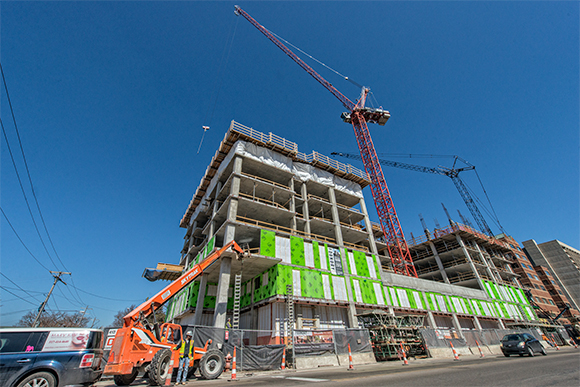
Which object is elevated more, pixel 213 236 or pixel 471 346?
pixel 213 236

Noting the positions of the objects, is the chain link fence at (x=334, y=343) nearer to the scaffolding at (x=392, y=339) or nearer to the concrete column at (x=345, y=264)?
the scaffolding at (x=392, y=339)

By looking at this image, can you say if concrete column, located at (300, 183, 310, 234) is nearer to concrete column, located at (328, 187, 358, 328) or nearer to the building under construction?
the building under construction

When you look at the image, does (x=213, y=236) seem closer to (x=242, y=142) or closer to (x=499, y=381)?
(x=242, y=142)

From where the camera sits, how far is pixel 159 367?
9.05 metres

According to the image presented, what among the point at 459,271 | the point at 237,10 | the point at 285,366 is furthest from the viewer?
the point at 459,271

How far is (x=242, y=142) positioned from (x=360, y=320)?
22.7 metres

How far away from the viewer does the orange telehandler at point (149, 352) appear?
9023 millimetres

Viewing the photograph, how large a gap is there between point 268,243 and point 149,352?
1527 cm

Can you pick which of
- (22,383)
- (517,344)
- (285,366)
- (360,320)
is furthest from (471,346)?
(22,383)

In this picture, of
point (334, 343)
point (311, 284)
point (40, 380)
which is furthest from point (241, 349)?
point (311, 284)

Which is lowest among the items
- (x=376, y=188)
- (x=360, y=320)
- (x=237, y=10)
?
(x=360, y=320)

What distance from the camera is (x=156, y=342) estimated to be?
10.3 meters

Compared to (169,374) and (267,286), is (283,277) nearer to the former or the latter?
(267,286)

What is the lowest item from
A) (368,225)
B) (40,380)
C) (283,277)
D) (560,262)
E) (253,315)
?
(40,380)
